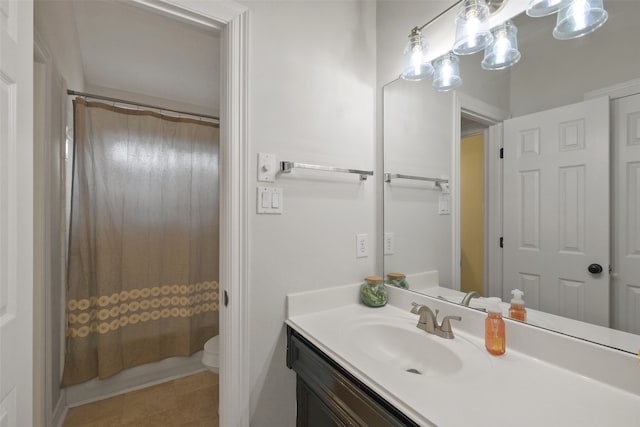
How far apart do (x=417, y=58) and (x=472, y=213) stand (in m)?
0.70

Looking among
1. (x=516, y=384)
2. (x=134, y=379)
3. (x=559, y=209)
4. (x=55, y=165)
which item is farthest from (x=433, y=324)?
(x=134, y=379)

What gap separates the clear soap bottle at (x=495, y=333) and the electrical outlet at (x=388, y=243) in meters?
0.57

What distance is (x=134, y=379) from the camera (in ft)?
6.88

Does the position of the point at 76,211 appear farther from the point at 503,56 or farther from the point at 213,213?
the point at 503,56

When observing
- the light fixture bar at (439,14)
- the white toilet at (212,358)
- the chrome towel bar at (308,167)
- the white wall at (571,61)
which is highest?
the light fixture bar at (439,14)

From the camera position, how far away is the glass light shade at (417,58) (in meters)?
1.20

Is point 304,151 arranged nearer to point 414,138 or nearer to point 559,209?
point 414,138

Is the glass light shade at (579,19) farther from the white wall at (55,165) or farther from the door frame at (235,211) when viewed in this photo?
the white wall at (55,165)

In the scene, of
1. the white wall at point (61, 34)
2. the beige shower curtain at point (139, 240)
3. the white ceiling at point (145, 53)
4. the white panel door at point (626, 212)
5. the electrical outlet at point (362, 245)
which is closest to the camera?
the white panel door at point (626, 212)

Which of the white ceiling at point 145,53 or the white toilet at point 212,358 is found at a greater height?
the white ceiling at point 145,53

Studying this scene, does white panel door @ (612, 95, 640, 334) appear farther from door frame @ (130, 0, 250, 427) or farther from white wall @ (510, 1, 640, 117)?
door frame @ (130, 0, 250, 427)

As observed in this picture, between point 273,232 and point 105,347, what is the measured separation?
68.6 inches

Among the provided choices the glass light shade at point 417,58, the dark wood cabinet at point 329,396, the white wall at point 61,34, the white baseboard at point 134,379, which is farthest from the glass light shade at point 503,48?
the white baseboard at point 134,379

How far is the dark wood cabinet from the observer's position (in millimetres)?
736
